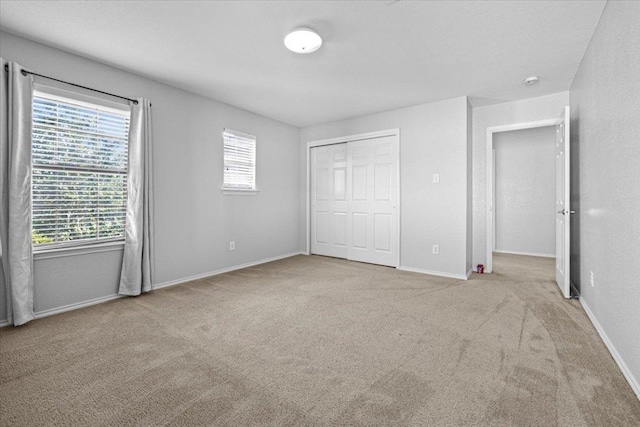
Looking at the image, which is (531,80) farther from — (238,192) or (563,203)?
(238,192)

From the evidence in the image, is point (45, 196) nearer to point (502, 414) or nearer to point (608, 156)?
point (502, 414)

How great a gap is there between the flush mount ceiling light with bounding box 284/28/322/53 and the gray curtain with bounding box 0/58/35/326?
2.33m

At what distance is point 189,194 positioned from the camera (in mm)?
3895

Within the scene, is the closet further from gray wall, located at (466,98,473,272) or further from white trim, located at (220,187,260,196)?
white trim, located at (220,187,260,196)

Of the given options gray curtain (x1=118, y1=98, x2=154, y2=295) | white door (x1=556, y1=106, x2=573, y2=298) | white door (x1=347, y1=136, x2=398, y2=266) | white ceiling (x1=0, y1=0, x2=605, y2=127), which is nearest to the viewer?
white ceiling (x1=0, y1=0, x2=605, y2=127)

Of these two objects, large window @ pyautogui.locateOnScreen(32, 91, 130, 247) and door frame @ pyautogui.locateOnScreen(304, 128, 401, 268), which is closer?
large window @ pyautogui.locateOnScreen(32, 91, 130, 247)

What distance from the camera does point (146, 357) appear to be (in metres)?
1.99

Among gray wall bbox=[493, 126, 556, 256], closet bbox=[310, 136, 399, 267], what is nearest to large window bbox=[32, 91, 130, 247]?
closet bbox=[310, 136, 399, 267]

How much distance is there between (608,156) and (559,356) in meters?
1.50

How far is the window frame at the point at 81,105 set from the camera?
2.68 m

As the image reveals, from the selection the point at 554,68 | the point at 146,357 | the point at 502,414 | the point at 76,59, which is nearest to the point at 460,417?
the point at 502,414

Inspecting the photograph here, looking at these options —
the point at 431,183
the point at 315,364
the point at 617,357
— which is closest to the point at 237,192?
the point at 431,183

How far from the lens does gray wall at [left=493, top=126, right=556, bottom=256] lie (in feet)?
18.4

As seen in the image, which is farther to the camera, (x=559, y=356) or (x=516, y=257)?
(x=516, y=257)
